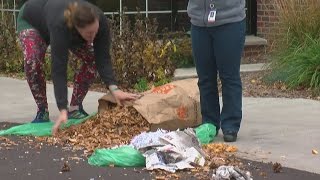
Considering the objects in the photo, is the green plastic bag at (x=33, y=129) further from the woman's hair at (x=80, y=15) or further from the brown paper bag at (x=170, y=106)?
the woman's hair at (x=80, y=15)

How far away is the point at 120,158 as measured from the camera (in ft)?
18.8

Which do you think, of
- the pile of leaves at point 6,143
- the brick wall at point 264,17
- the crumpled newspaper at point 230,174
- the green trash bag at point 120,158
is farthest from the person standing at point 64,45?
the brick wall at point 264,17

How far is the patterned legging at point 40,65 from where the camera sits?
23.5ft

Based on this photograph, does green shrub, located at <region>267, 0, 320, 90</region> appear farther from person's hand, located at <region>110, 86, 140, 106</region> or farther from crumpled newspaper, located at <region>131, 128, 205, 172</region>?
crumpled newspaper, located at <region>131, 128, 205, 172</region>

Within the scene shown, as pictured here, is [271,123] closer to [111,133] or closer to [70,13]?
[111,133]

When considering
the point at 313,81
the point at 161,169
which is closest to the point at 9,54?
the point at 313,81

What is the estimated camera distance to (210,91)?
22.4ft

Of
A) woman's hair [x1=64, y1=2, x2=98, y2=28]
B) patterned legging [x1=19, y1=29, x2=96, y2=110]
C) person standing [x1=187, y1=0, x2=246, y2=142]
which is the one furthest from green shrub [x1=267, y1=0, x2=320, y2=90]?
woman's hair [x1=64, y1=2, x2=98, y2=28]

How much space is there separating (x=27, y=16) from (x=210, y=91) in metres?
1.89

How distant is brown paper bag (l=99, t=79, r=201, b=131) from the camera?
6691 mm

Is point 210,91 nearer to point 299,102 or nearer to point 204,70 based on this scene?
point 204,70

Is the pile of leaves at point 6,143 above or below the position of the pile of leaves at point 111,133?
Answer: below

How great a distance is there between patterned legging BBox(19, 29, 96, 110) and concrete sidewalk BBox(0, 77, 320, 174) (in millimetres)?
650

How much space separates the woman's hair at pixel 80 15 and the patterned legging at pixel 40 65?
0.81 metres
